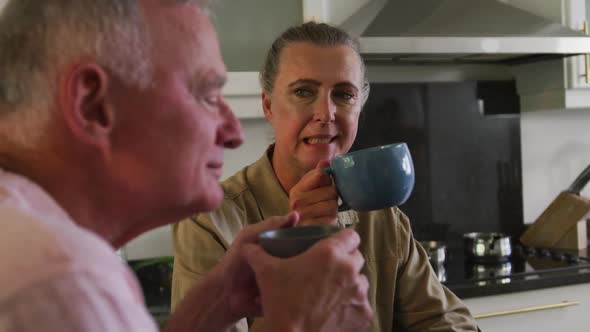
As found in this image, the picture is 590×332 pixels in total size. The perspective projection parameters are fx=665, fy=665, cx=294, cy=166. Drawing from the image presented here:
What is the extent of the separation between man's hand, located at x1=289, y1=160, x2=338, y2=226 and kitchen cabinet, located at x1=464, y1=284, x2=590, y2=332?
107 centimetres

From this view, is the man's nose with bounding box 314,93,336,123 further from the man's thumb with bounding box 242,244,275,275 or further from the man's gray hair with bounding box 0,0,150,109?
the man's gray hair with bounding box 0,0,150,109

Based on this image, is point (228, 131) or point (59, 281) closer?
point (59, 281)

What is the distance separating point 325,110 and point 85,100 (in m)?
0.85

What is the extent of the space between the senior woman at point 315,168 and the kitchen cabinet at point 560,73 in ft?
4.86

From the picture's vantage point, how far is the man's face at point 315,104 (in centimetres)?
141

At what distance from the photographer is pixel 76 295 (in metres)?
0.44

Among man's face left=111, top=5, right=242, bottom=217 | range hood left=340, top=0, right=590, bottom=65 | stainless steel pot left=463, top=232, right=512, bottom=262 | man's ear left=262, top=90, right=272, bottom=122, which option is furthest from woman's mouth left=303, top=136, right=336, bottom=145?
stainless steel pot left=463, top=232, right=512, bottom=262

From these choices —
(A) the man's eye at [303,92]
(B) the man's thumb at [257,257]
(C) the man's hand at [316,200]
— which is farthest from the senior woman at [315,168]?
(B) the man's thumb at [257,257]

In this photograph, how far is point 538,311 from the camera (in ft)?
7.25

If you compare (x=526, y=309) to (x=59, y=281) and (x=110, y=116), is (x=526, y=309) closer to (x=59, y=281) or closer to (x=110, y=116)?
(x=110, y=116)

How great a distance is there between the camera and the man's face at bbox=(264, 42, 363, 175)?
141 centimetres

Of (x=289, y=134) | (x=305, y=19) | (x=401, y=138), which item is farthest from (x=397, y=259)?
(x=401, y=138)

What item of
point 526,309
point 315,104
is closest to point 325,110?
point 315,104

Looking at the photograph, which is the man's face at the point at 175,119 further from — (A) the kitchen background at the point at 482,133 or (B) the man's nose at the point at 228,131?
(A) the kitchen background at the point at 482,133
